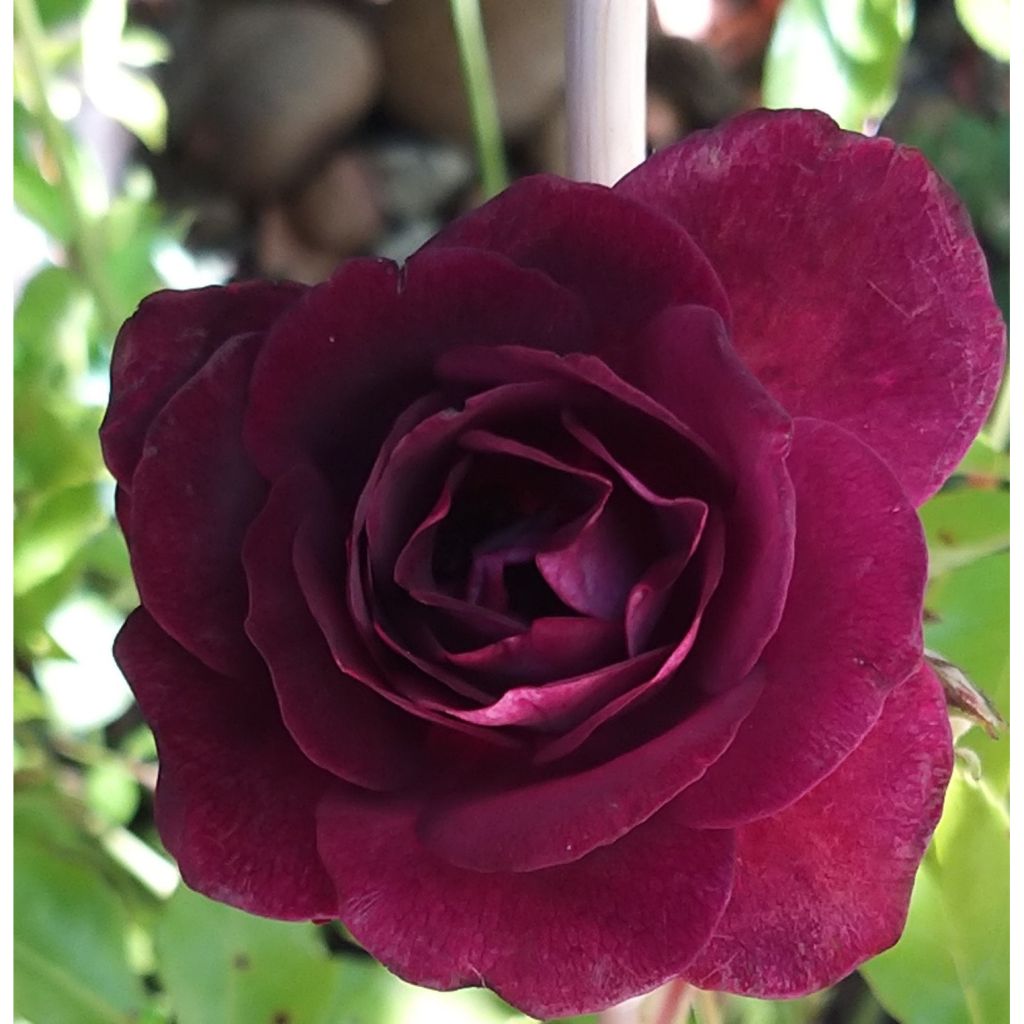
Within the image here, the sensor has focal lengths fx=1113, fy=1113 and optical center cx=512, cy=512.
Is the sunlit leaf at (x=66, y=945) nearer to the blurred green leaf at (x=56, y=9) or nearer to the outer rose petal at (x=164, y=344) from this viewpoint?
the outer rose petal at (x=164, y=344)

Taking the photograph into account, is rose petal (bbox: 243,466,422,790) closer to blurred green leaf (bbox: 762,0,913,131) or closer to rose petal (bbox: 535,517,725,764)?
rose petal (bbox: 535,517,725,764)

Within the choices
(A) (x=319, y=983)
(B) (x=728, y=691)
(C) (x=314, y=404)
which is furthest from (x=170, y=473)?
(A) (x=319, y=983)

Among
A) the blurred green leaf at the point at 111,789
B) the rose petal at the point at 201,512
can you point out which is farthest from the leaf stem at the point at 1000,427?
the blurred green leaf at the point at 111,789

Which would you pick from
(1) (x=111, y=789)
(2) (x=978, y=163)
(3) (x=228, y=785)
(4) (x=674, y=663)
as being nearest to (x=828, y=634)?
(4) (x=674, y=663)

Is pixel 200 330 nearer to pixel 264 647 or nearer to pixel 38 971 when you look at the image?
pixel 264 647

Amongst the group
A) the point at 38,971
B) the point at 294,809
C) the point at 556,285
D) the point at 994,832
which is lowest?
the point at 38,971

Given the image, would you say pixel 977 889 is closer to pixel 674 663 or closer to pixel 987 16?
pixel 674 663

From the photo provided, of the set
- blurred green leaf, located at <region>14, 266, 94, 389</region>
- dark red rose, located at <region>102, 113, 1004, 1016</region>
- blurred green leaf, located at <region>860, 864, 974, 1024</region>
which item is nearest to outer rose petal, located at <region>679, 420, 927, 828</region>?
dark red rose, located at <region>102, 113, 1004, 1016</region>
